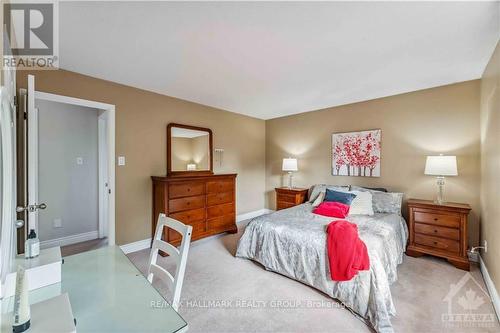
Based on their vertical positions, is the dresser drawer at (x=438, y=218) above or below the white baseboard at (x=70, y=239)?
above


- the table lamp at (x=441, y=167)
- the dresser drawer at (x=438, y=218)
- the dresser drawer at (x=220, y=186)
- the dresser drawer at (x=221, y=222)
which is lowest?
the dresser drawer at (x=221, y=222)

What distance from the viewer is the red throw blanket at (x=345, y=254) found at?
1836mm

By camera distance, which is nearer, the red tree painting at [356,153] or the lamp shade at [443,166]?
the lamp shade at [443,166]

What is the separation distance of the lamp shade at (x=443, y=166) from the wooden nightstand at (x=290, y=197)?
1.94 metres

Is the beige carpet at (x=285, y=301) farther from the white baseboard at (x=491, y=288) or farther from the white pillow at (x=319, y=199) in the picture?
the white pillow at (x=319, y=199)

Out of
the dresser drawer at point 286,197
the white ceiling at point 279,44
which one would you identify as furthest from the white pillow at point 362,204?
the white ceiling at point 279,44

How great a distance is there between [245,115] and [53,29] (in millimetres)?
3342

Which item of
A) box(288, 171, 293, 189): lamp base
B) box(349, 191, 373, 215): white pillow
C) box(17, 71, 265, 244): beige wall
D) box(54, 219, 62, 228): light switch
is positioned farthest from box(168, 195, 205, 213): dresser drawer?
box(349, 191, 373, 215): white pillow

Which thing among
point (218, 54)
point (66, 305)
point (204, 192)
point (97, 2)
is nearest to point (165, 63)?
point (218, 54)

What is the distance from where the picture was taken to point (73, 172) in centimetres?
337

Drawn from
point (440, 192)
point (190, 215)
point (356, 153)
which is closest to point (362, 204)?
point (440, 192)

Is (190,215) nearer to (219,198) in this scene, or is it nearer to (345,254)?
(219,198)

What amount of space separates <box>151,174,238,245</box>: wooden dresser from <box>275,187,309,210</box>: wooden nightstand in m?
1.02

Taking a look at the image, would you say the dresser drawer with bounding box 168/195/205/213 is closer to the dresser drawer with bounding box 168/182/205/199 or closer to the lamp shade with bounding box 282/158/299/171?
the dresser drawer with bounding box 168/182/205/199
